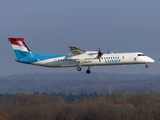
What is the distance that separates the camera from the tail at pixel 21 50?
5466 cm

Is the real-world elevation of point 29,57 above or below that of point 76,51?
below

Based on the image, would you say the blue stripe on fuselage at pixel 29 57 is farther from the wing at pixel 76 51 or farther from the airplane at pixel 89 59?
the wing at pixel 76 51

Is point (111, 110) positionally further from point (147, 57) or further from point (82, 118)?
point (147, 57)

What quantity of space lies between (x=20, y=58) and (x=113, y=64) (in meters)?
12.9

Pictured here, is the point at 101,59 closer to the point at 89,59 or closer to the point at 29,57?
the point at 89,59

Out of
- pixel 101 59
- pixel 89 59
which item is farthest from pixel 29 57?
pixel 101 59

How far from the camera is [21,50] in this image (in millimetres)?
55062

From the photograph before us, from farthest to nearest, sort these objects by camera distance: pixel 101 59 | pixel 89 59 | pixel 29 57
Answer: pixel 29 57
pixel 89 59
pixel 101 59

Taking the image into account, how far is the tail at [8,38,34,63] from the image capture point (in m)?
54.7

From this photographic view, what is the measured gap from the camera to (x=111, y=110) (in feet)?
263

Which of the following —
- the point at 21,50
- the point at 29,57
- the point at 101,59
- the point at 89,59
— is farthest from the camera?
A: the point at 21,50

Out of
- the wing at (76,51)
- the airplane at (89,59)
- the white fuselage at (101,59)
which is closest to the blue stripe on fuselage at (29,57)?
the airplane at (89,59)

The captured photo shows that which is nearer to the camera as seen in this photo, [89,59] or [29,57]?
[89,59]

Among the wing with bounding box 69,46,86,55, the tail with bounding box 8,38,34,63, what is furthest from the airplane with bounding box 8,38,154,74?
the tail with bounding box 8,38,34,63
